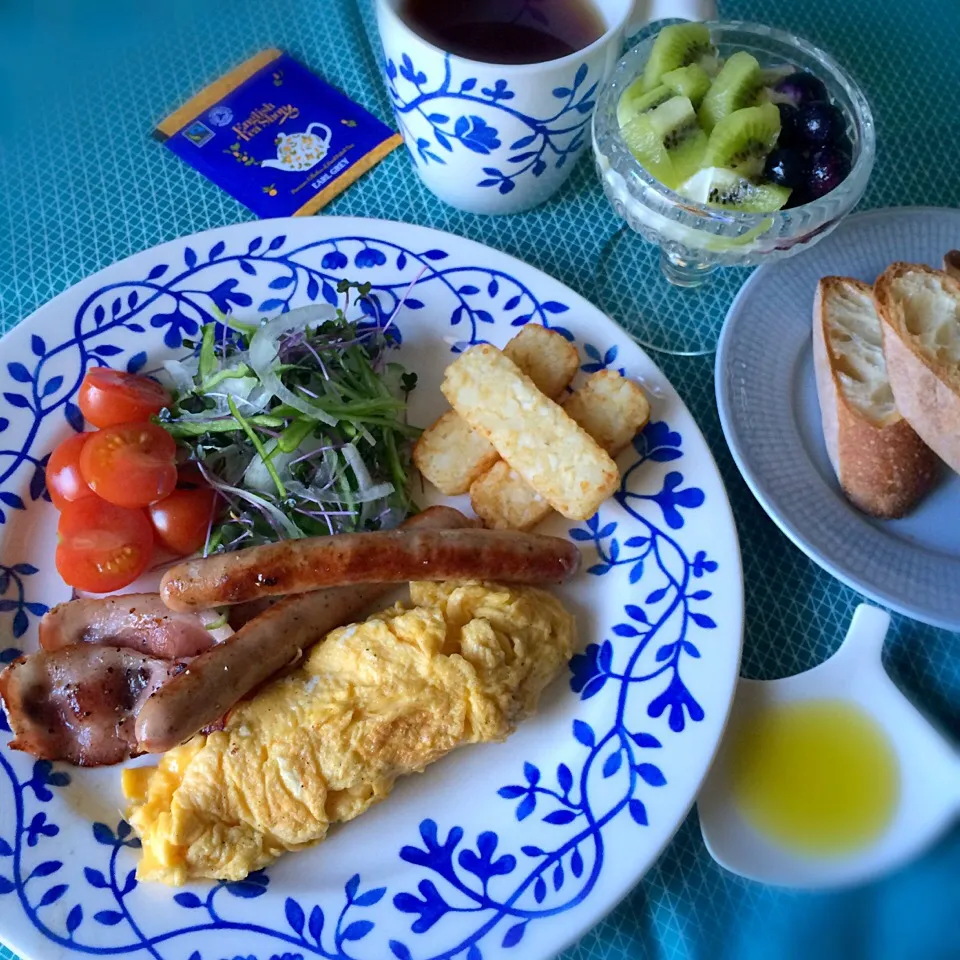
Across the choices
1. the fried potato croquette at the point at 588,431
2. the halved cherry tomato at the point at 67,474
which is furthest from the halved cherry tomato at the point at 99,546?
the fried potato croquette at the point at 588,431

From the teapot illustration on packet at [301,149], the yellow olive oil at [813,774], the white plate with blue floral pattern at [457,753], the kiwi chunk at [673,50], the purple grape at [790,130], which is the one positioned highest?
the kiwi chunk at [673,50]

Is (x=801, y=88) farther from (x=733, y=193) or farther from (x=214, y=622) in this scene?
(x=214, y=622)

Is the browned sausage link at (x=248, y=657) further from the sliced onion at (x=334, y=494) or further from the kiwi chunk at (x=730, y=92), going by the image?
the kiwi chunk at (x=730, y=92)

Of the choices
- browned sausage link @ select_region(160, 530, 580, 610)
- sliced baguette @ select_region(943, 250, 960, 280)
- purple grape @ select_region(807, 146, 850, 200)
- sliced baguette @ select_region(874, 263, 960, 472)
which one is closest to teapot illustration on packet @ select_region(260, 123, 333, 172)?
browned sausage link @ select_region(160, 530, 580, 610)

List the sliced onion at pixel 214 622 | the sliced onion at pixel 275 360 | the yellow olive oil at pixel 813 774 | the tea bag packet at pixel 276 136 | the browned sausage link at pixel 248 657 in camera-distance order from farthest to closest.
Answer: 1. the tea bag packet at pixel 276 136
2. the sliced onion at pixel 275 360
3. the sliced onion at pixel 214 622
4. the yellow olive oil at pixel 813 774
5. the browned sausage link at pixel 248 657

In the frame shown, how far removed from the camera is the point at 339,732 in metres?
1.75

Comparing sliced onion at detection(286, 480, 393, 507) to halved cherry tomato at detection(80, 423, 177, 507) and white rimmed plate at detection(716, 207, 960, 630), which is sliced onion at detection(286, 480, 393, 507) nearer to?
halved cherry tomato at detection(80, 423, 177, 507)

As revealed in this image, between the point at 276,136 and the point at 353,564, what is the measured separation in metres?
1.46

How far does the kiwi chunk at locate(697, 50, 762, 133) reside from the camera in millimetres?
1875

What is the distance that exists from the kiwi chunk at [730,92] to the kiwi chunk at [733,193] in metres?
0.14

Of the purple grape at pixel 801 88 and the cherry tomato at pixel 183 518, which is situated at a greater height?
the purple grape at pixel 801 88

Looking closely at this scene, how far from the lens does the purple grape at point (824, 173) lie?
1.86 m

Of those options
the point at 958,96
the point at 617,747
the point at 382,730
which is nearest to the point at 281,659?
the point at 382,730

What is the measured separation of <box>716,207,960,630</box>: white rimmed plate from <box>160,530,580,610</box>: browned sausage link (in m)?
0.59
